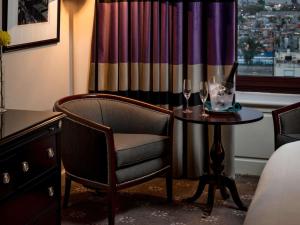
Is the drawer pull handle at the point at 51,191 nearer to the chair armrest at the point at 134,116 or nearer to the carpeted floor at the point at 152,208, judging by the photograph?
the carpeted floor at the point at 152,208

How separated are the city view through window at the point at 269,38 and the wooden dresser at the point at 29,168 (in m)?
2.30

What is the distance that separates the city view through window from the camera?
432 cm

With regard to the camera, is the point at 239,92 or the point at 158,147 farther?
the point at 239,92

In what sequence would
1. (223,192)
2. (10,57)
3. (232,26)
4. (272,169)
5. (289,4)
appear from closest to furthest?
(272,169), (10,57), (223,192), (232,26), (289,4)

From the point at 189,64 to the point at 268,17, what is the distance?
2.78 ft

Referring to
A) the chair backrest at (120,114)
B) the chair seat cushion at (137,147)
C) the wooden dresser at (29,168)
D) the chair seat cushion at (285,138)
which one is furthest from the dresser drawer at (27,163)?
the chair seat cushion at (285,138)

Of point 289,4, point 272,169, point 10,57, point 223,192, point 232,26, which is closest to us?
point 272,169

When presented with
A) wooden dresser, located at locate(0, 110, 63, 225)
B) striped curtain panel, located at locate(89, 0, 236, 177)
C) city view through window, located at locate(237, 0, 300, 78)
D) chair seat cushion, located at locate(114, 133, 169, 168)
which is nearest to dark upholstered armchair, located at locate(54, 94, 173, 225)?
chair seat cushion, located at locate(114, 133, 169, 168)

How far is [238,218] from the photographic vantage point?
11.2 ft

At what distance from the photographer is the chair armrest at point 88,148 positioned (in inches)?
126

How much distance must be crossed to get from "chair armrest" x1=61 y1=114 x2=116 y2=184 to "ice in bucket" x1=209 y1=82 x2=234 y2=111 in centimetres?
83

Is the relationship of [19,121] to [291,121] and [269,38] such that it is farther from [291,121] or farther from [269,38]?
[269,38]

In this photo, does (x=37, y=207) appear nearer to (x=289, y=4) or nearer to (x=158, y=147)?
(x=158, y=147)

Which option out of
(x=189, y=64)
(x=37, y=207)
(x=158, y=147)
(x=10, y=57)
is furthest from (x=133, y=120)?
(x=37, y=207)
